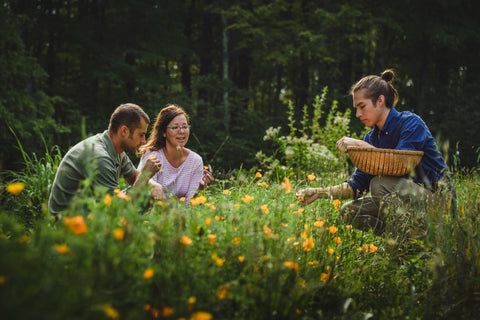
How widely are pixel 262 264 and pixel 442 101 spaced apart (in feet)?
47.3

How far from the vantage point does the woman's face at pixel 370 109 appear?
312cm

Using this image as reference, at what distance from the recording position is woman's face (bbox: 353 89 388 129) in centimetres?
312

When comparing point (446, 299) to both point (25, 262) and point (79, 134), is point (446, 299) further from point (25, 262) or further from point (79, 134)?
point (79, 134)

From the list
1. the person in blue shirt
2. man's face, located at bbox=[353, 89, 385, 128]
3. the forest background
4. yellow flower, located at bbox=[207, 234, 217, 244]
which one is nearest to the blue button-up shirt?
the person in blue shirt

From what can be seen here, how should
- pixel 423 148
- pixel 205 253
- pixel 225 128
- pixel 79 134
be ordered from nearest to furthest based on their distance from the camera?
pixel 205 253
pixel 423 148
pixel 79 134
pixel 225 128

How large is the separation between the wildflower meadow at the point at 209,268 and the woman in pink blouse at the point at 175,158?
1327 millimetres

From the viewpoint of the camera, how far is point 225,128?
1141 centimetres

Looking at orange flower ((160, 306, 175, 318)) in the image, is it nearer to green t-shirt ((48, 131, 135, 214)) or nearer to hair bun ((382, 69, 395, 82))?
green t-shirt ((48, 131, 135, 214))

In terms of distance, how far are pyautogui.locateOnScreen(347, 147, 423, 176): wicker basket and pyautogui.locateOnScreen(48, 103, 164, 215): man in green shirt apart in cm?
155

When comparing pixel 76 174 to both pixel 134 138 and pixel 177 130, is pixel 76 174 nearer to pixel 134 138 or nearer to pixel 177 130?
pixel 134 138

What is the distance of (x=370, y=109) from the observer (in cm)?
314

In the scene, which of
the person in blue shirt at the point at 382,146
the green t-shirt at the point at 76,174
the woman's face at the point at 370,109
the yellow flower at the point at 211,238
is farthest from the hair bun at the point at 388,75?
the green t-shirt at the point at 76,174

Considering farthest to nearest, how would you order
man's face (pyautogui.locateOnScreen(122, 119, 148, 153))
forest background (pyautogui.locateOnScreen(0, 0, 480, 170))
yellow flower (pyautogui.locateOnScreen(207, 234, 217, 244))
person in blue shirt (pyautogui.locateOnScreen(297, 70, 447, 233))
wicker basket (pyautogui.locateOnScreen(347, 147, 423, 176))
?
1. forest background (pyautogui.locateOnScreen(0, 0, 480, 170))
2. man's face (pyautogui.locateOnScreen(122, 119, 148, 153))
3. person in blue shirt (pyautogui.locateOnScreen(297, 70, 447, 233))
4. wicker basket (pyautogui.locateOnScreen(347, 147, 423, 176))
5. yellow flower (pyautogui.locateOnScreen(207, 234, 217, 244))

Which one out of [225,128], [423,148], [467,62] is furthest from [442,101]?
[423,148]
